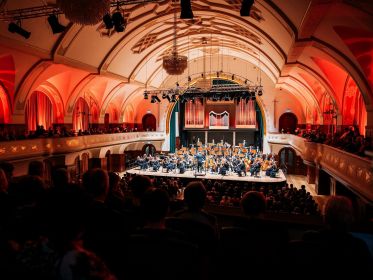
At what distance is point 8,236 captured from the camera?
1.79 metres

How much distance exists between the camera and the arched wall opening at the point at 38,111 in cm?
1662

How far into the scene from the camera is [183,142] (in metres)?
25.1

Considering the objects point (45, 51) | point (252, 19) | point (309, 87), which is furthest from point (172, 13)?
point (309, 87)

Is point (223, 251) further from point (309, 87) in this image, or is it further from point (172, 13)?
point (309, 87)

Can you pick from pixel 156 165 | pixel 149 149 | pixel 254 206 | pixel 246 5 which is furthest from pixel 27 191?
pixel 149 149

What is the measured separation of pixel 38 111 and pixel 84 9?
14.8 meters

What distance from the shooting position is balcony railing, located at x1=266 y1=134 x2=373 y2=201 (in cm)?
615

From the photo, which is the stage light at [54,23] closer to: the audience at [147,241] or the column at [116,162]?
the audience at [147,241]

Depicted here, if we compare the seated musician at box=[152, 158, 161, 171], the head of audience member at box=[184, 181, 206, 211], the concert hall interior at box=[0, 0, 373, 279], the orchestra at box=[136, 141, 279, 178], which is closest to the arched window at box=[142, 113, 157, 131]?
the concert hall interior at box=[0, 0, 373, 279]

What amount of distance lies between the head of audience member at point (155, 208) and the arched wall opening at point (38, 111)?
16.9 metres

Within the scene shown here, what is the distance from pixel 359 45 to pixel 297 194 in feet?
14.3

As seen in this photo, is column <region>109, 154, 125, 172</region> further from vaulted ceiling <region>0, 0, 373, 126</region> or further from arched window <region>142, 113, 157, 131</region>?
arched window <region>142, 113, 157, 131</region>

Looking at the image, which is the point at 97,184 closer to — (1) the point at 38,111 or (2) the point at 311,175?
(2) the point at 311,175

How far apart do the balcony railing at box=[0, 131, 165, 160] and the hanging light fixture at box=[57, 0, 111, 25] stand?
8.13 meters
